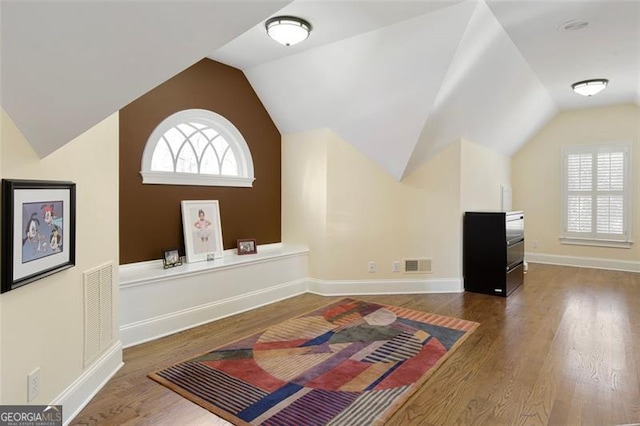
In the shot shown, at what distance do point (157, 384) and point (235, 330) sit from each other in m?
1.00

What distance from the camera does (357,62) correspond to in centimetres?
353

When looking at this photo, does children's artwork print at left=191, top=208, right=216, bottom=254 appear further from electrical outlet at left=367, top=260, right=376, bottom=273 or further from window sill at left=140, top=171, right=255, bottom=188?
electrical outlet at left=367, top=260, right=376, bottom=273

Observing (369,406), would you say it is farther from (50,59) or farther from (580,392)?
(50,59)

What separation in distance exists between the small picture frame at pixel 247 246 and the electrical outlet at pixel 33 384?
2.54 meters

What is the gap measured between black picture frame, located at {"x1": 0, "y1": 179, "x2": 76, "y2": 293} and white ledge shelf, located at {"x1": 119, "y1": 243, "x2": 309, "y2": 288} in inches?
40.8

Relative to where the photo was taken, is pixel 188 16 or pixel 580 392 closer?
pixel 188 16

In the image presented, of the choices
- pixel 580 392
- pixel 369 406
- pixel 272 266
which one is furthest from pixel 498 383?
pixel 272 266

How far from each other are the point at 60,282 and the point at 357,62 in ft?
10.1

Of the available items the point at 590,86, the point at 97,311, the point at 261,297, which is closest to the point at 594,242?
the point at 590,86

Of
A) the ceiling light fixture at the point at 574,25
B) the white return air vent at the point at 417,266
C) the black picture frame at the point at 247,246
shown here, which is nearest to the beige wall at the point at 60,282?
the black picture frame at the point at 247,246

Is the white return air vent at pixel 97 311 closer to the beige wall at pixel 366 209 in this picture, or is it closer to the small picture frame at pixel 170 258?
the small picture frame at pixel 170 258

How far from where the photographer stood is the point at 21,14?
1207 mm

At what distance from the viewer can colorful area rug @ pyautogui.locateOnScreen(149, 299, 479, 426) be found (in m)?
2.07

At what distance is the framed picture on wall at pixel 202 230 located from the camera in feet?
12.2
